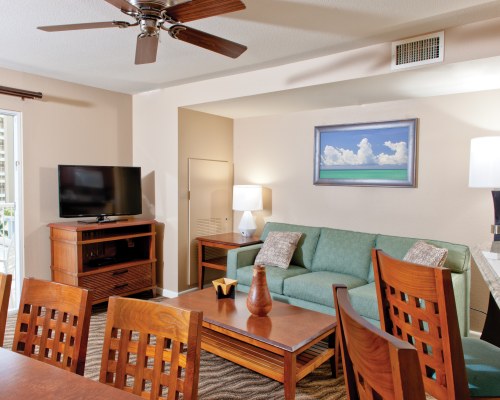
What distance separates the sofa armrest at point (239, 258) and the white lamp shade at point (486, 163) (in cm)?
213

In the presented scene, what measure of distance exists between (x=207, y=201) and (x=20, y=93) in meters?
2.24

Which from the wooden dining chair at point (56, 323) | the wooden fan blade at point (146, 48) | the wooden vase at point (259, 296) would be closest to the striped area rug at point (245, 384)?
the wooden vase at point (259, 296)

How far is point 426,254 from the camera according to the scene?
9.30ft

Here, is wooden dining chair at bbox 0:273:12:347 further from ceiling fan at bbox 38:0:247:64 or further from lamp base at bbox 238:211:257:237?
lamp base at bbox 238:211:257:237

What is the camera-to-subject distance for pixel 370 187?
12.7 ft

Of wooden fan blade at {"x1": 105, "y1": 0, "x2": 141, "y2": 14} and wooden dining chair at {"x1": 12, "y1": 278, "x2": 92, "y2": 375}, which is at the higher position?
wooden fan blade at {"x1": 105, "y1": 0, "x2": 141, "y2": 14}

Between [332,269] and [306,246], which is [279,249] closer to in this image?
[306,246]

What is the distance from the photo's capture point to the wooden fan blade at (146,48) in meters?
2.12

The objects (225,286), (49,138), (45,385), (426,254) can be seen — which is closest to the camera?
(45,385)

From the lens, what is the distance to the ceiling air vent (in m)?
2.60

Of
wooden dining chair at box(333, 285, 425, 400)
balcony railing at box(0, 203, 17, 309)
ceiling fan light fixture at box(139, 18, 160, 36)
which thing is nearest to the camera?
wooden dining chair at box(333, 285, 425, 400)

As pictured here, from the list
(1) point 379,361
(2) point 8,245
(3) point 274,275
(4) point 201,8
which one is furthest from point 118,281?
(1) point 379,361

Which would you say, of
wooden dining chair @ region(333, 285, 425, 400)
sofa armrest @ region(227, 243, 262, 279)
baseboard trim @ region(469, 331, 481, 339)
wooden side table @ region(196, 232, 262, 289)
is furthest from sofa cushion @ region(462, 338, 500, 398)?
wooden side table @ region(196, 232, 262, 289)

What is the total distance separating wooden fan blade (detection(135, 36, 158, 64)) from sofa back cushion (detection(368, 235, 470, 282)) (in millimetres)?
2458
